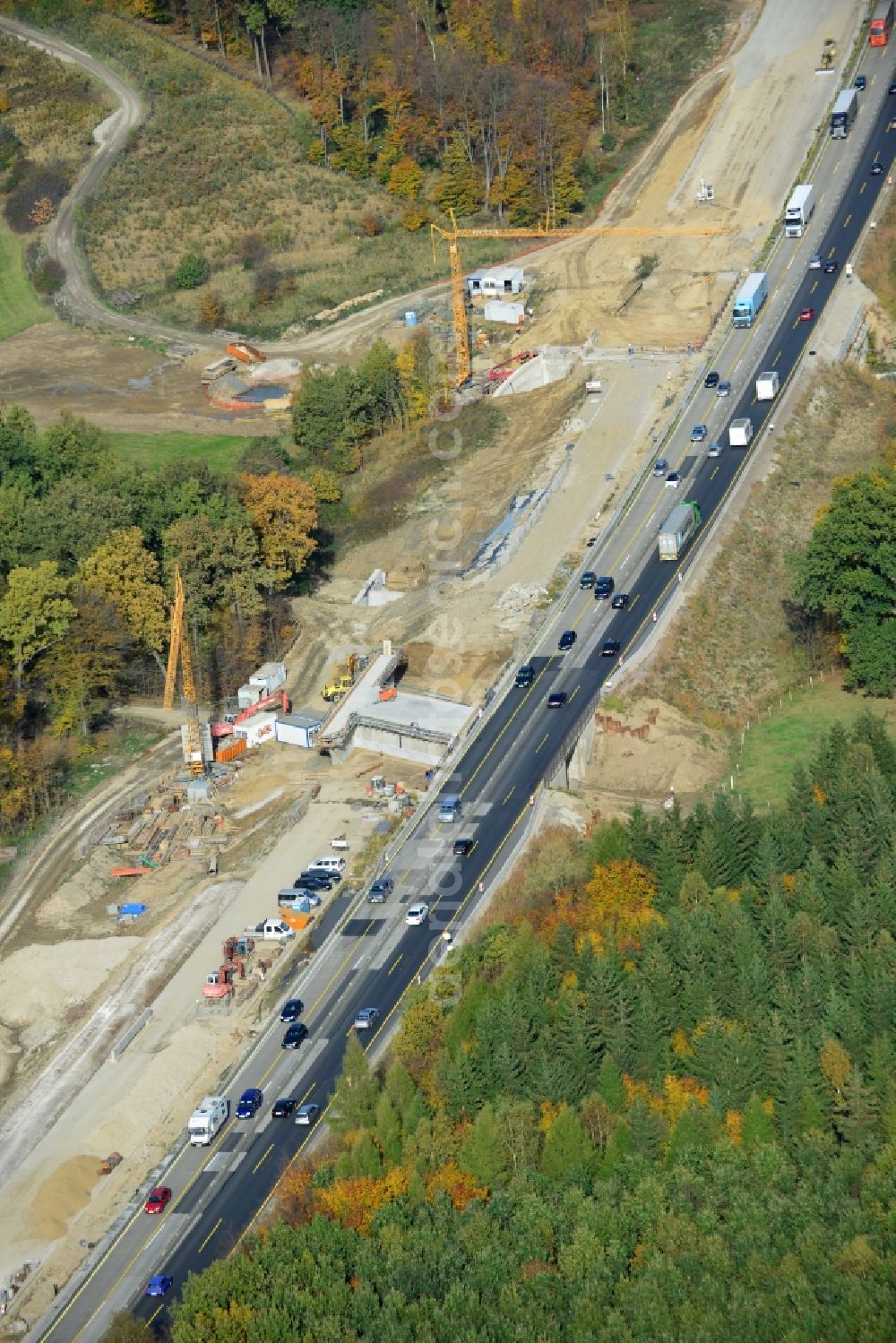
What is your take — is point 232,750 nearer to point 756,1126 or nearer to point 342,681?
point 342,681

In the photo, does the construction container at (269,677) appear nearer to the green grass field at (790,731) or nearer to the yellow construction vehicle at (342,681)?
the yellow construction vehicle at (342,681)

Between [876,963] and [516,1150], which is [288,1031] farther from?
[876,963]

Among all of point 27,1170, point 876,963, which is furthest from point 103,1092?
point 876,963

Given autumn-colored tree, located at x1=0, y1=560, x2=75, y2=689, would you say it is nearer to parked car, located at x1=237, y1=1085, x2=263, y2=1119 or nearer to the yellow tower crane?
the yellow tower crane

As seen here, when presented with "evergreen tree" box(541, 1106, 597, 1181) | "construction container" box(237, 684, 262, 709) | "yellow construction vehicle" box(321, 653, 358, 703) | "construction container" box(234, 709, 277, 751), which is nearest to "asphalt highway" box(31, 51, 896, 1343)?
"yellow construction vehicle" box(321, 653, 358, 703)

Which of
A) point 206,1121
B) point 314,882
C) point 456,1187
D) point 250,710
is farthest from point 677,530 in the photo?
point 456,1187

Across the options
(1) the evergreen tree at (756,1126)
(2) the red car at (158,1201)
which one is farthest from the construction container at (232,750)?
(1) the evergreen tree at (756,1126)
